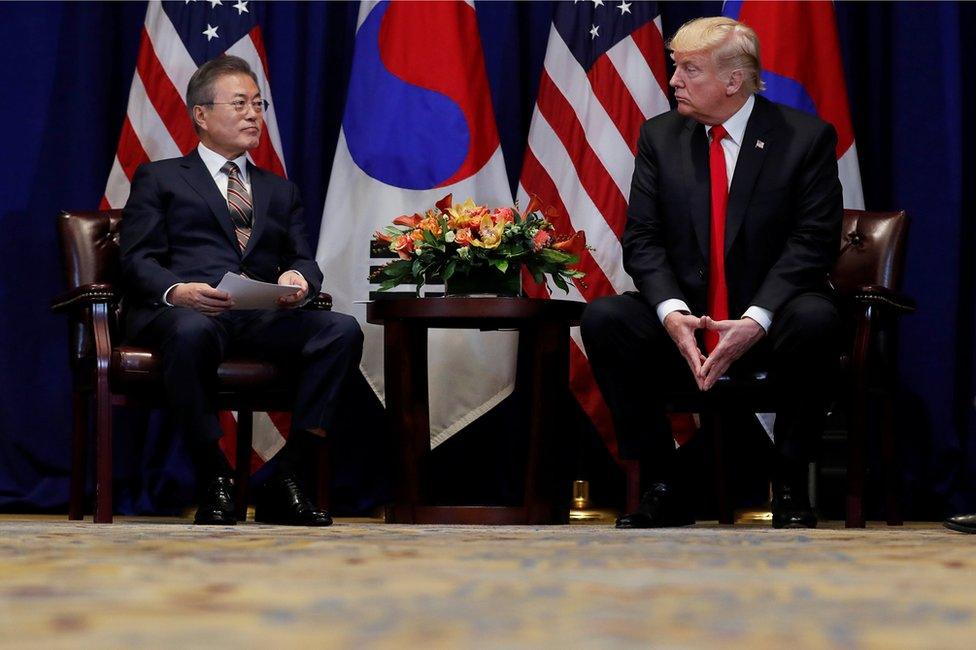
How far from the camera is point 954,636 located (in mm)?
600

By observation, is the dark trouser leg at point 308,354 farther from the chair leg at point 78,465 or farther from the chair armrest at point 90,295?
the chair leg at point 78,465

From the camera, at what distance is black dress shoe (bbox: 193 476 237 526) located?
268 cm

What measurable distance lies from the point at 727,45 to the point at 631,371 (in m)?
0.85

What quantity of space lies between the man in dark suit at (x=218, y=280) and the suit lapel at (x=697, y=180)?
0.86 m

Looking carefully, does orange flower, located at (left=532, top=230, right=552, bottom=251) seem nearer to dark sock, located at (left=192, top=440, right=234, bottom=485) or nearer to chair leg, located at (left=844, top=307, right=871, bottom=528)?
chair leg, located at (left=844, top=307, right=871, bottom=528)

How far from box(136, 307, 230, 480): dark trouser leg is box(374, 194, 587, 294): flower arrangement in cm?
55

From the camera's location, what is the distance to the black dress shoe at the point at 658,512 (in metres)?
2.49

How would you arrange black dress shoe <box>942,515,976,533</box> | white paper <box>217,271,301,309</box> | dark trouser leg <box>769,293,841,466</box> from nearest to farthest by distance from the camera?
black dress shoe <box>942,515,976,533</box> → dark trouser leg <box>769,293,841,466</box> → white paper <box>217,271,301,309</box>

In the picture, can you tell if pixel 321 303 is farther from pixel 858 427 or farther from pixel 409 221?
pixel 858 427

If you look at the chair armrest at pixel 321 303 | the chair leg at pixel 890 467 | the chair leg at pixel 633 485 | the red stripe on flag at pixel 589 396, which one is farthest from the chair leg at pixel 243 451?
the chair leg at pixel 890 467

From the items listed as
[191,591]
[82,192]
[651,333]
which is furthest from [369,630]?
[82,192]

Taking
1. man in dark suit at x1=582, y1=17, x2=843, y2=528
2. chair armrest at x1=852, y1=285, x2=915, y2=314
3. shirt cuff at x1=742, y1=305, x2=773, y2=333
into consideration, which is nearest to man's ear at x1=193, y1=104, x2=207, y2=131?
man in dark suit at x1=582, y1=17, x2=843, y2=528

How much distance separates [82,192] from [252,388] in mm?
1392

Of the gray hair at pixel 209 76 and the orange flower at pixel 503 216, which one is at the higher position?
the gray hair at pixel 209 76
